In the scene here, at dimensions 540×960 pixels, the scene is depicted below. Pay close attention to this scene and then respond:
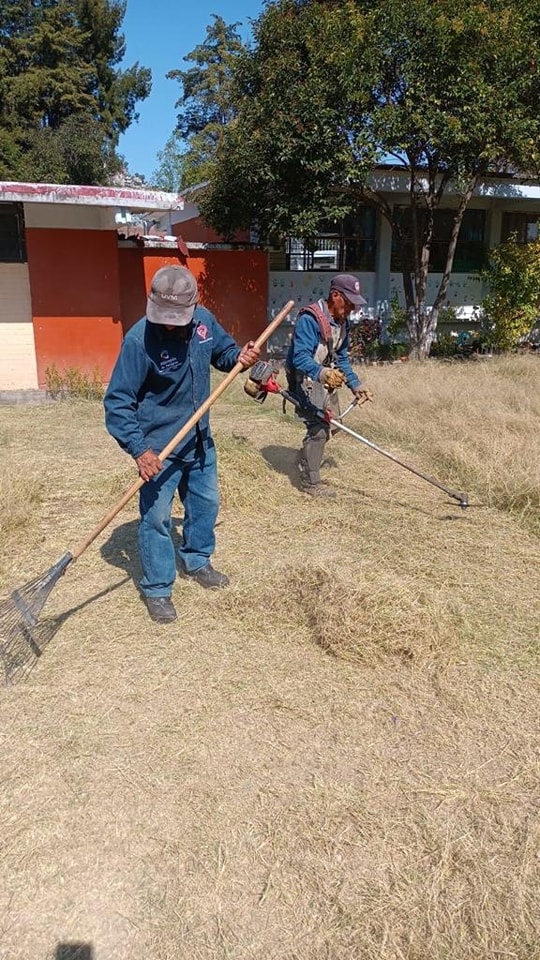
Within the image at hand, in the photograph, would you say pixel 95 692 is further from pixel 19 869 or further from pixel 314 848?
A: pixel 314 848

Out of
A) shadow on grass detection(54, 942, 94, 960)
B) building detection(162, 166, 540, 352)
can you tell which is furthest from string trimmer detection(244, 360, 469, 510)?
building detection(162, 166, 540, 352)

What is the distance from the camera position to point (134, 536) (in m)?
4.45

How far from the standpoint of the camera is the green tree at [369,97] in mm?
9461

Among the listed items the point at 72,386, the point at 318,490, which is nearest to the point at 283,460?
the point at 318,490

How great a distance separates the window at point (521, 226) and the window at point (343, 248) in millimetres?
3486

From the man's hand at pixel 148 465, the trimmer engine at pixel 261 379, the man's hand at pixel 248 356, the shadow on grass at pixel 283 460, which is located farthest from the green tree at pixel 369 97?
the man's hand at pixel 148 465

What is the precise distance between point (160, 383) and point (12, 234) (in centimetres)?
704

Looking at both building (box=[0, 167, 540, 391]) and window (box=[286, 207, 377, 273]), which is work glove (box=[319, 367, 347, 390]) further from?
window (box=[286, 207, 377, 273])

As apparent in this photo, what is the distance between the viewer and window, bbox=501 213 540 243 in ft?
52.5

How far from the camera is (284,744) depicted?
252 cm

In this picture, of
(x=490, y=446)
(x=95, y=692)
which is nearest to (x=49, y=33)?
(x=490, y=446)

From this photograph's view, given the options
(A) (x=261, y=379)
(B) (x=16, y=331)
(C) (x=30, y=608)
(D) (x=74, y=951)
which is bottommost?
(D) (x=74, y=951)

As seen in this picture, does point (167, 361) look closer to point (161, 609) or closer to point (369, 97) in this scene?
point (161, 609)

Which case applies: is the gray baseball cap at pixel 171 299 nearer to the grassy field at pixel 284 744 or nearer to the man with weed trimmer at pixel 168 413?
the man with weed trimmer at pixel 168 413
